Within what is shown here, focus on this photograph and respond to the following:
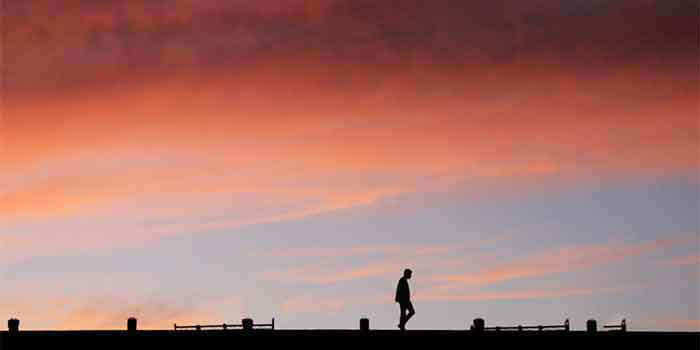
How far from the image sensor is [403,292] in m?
41.7

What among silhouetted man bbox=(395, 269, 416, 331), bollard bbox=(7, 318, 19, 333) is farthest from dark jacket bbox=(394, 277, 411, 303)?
bollard bbox=(7, 318, 19, 333)
